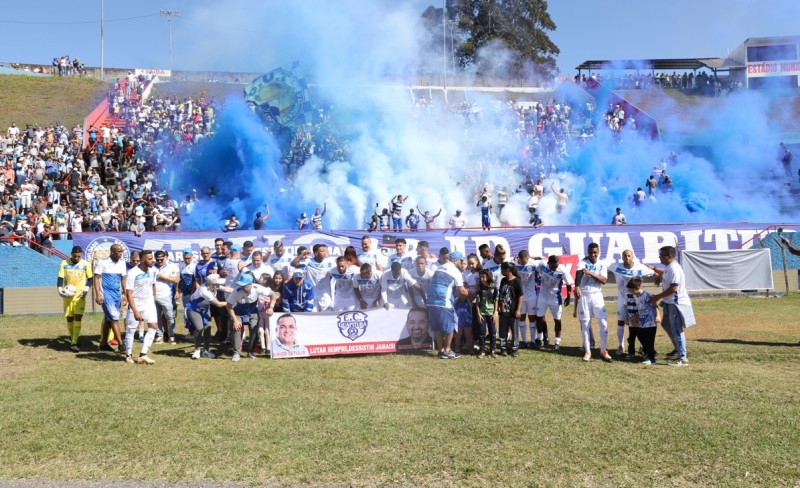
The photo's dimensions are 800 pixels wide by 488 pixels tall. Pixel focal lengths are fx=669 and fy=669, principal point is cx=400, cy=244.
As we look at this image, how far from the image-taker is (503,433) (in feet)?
20.9

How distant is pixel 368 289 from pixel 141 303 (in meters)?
3.46

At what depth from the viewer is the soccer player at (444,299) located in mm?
10289

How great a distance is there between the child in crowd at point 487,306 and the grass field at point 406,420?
0.37 metres

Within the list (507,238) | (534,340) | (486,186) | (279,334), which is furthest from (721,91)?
(279,334)

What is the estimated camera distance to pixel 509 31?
54031mm

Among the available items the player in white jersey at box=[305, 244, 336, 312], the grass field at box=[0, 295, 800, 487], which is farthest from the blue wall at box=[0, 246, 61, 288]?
the player in white jersey at box=[305, 244, 336, 312]

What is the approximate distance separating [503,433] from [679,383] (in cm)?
334

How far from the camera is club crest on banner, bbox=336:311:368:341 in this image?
10.5 m

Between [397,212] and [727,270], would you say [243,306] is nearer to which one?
[397,212]

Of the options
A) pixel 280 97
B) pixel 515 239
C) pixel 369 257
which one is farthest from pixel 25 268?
pixel 515 239

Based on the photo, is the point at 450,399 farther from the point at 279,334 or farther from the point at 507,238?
the point at 507,238

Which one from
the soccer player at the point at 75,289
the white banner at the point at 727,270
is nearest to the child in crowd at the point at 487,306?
the soccer player at the point at 75,289

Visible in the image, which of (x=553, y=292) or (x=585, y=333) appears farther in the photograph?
(x=553, y=292)

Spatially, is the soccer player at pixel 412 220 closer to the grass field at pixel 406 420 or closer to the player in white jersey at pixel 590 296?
the player in white jersey at pixel 590 296
